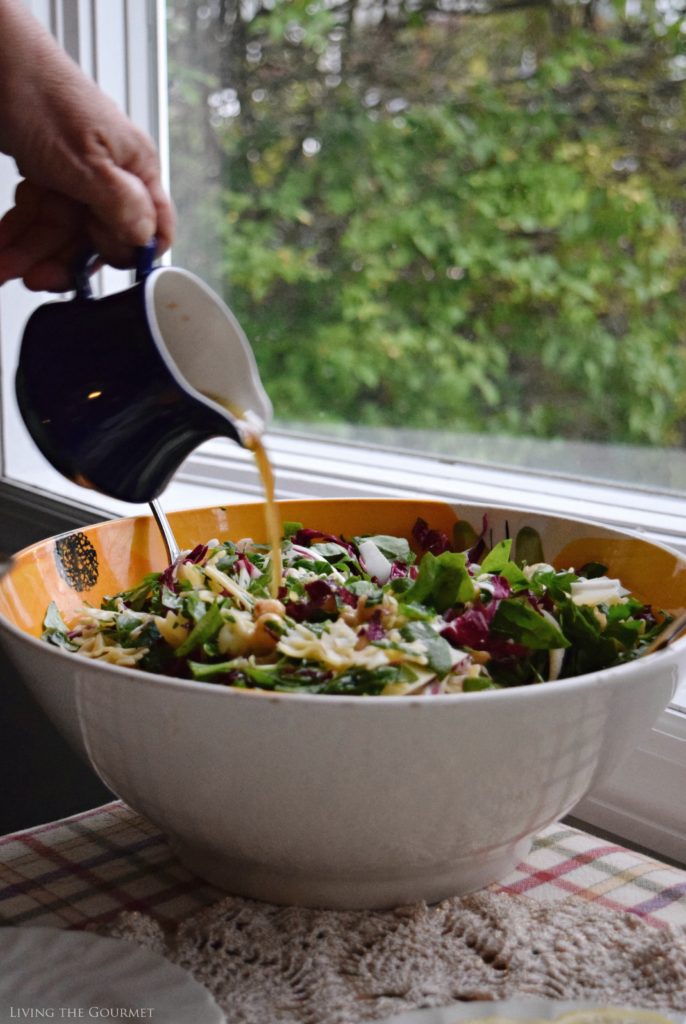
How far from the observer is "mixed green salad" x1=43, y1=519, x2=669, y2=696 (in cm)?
66

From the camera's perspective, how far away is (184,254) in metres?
2.02

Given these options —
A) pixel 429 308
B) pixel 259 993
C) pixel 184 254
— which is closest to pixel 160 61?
pixel 184 254

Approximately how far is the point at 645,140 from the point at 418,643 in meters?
0.97

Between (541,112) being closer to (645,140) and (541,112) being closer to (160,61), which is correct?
(645,140)

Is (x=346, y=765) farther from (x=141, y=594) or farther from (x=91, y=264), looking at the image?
(x=91, y=264)

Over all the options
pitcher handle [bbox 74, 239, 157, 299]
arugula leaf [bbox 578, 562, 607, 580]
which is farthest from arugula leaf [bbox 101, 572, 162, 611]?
arugula leaf [bbox 578, 562, 607, 580]

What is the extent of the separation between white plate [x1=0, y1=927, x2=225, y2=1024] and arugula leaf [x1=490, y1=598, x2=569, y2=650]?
297 mm

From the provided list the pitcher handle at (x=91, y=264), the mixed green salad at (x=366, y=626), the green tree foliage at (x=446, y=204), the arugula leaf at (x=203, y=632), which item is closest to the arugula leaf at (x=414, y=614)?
the mixed green salad at (x=366, y=626)

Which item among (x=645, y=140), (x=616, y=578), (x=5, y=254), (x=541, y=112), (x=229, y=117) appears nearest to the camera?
(x=616, y=578)

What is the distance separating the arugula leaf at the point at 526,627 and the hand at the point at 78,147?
450 mm

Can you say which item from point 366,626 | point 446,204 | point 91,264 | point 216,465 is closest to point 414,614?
point 366,626

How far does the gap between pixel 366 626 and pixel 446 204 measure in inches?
50.1

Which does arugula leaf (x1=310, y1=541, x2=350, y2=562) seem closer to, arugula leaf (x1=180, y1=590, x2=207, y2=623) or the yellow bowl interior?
the yellow bowl interior

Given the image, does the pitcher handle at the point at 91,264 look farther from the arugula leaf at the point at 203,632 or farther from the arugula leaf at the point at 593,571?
the arugula leaf at the point at 593,571
